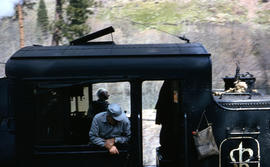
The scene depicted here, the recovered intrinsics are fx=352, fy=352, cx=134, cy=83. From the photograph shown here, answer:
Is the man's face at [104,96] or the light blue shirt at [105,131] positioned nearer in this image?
the light blue shirt at [105,131]

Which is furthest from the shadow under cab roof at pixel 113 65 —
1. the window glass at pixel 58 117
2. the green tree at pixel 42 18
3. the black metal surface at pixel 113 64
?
the green tree at pixel 42 18

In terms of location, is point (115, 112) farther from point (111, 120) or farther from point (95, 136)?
point (95, 136)

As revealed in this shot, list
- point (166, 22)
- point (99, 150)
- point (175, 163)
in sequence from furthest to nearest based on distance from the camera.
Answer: point (166, 22), point (175, 163), point (99, 150)

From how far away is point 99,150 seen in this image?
173 inches

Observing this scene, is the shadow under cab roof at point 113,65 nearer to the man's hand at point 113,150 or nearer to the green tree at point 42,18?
the man's hand at point 113,150

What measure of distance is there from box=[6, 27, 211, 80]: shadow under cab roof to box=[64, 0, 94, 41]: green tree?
1295 cm

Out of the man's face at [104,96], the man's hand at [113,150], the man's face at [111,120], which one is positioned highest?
the man's face at [104,96]

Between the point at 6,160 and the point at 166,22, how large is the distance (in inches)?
746

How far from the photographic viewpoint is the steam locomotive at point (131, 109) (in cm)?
437

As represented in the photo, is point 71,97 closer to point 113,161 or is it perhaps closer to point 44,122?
point 44,122

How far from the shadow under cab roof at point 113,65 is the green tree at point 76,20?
12.9 meters

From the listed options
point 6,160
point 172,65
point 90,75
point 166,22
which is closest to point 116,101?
point 90,75

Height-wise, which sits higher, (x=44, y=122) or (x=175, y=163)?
(x=44, y=122)

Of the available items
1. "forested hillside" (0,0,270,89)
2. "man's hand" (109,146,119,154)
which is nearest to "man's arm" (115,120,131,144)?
"man's hand" (109,146,119,154)
